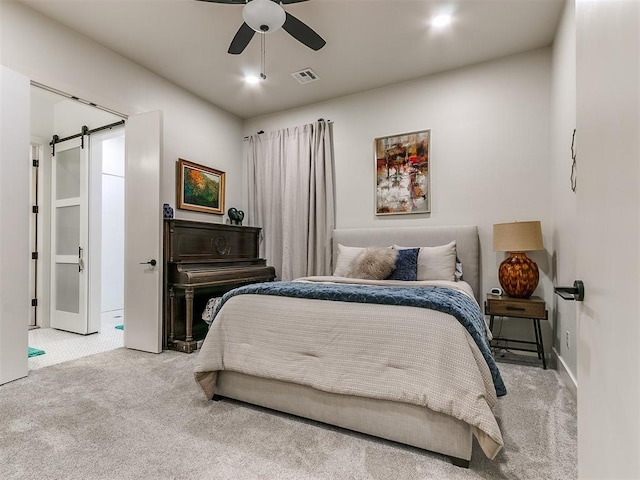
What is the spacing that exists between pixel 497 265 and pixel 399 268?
3.53ft

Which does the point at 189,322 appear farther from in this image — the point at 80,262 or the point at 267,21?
the point at 267,21

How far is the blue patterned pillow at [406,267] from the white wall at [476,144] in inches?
Answer: 27.0

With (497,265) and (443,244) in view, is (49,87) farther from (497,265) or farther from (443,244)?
(497,265)

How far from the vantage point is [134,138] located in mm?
3482

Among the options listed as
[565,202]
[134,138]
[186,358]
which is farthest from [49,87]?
[565,202]

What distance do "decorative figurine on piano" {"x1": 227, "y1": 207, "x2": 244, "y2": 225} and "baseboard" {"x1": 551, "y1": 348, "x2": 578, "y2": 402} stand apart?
3.79 meters

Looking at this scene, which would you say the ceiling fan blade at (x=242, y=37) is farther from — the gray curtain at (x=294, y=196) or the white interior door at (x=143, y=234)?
→ the gray curtain at (x=294, y=196)

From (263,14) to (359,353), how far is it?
2.17 m

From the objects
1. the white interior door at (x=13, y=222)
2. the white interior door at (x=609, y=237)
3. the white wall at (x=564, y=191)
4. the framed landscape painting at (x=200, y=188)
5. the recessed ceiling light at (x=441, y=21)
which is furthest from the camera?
the framed landscape painting at (x=200, y=188)

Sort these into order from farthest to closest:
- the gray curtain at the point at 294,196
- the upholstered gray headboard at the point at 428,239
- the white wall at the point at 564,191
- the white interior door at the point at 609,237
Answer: the gray curtain at the point at 294,196, the upholstered gray headboard at the point at 428,239, the white wall at the point at 564,191, the white interior door at the point at 609,237

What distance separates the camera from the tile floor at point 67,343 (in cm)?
314

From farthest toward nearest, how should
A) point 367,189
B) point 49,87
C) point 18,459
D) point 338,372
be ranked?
point 367,189 < point 49,87 < point 338,372 < point 18,459

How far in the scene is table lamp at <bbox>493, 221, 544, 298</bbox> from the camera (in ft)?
9.57

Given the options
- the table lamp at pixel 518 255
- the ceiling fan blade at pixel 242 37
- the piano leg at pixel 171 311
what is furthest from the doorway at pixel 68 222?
the table lamp at pixel 518 255
